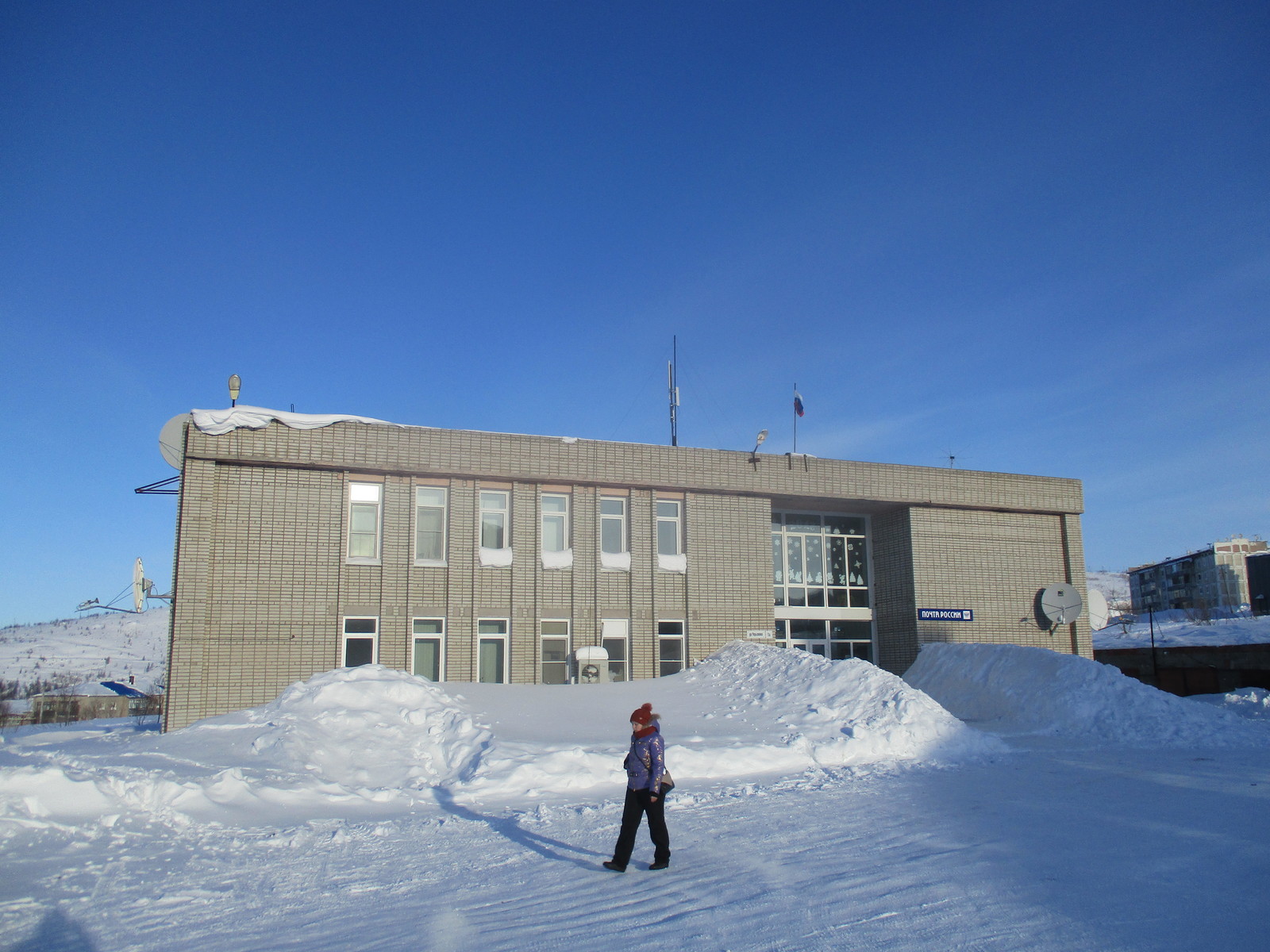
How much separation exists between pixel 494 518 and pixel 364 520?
267 centimetres

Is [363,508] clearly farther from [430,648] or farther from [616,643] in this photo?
[616,643]

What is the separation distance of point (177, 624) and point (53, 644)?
4849 inches

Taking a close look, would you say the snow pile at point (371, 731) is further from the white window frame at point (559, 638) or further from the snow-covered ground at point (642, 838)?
the white window frame at point (559, 638)

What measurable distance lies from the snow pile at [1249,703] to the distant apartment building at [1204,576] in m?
105

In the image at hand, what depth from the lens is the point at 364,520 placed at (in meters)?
18.1

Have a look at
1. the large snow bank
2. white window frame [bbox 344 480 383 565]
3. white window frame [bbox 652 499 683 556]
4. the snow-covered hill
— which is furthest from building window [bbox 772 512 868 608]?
the snow-covered hill

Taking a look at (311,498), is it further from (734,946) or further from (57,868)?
(734,946)

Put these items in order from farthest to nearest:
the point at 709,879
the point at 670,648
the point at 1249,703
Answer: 1. the point at 670,648
2. the point at 1249,703
3. the point at 709,879

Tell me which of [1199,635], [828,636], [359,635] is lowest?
[1199,635]

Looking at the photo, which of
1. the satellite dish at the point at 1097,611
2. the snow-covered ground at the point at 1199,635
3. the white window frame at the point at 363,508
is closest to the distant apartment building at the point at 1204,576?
the snow-covered ground at the point at 1199,635

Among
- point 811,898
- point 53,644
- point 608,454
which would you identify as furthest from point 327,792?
point 53,644

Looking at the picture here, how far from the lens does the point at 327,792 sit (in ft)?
33.0

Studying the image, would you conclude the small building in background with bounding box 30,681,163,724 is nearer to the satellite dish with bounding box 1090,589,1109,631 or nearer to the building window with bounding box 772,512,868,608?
the building window with bounding box 772,512,868,608

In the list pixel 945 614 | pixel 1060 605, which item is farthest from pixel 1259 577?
pixel 945 614
